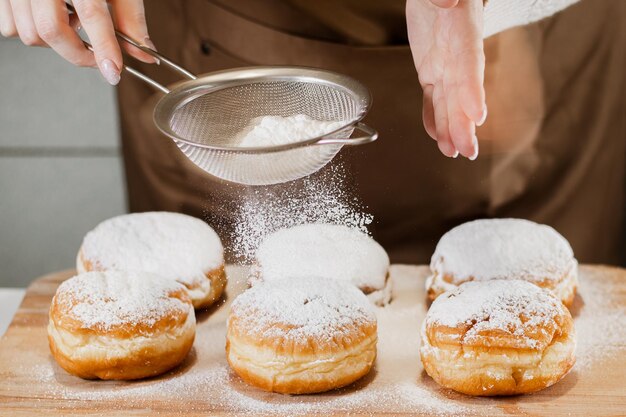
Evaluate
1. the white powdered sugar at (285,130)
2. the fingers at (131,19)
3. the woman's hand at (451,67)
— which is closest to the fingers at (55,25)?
the fingers at (131,19)

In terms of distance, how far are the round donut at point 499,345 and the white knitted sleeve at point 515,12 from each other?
2.83ft

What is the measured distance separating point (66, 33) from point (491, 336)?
968mm

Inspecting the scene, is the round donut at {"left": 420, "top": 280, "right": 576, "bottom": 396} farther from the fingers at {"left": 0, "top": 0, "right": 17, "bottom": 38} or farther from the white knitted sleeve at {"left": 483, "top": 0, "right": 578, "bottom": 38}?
the fingers at {"left": 0, "top": 0, "right": 17, "bottom": 38}

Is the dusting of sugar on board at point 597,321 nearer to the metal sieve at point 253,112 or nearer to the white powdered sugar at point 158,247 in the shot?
the metal sieve at point 253,112

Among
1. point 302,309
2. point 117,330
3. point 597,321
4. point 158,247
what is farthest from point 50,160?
point 597,321

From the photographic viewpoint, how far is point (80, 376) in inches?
61.1

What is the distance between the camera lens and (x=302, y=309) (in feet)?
5.02

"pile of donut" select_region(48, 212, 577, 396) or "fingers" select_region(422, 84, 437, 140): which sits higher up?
"fingers" select_region(422, 84, 437, 140)

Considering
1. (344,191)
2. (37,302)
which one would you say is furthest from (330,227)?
(37,302)

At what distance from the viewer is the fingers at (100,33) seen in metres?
1.53

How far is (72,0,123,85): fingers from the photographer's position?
5.01ft

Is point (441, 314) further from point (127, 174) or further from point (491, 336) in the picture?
point (127, 174)

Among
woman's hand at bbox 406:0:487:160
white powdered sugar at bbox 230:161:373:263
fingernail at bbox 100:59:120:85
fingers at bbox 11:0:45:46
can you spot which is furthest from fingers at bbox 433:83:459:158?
fingers at bbox 11:0:45:46

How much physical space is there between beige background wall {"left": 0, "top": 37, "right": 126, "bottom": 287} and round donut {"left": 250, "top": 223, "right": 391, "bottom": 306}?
147 cm
